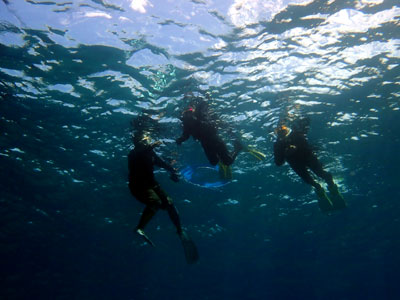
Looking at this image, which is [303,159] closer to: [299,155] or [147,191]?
[299,155]

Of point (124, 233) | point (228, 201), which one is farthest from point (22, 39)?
point (124, 233)

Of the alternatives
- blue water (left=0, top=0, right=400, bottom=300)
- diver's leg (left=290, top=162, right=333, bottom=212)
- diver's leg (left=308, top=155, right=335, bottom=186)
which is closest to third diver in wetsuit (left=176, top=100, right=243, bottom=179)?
diver's leg (left=290, top=162, right=333, bottom=212)

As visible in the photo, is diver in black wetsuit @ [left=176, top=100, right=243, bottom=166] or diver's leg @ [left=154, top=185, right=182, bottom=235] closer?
diver's leg @ [left=154, top=185, right=182, bottom=235]

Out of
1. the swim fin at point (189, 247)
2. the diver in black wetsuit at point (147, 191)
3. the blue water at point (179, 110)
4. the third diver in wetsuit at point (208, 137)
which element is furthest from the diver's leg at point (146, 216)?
the blue water at point (179, 110)

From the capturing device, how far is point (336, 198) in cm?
942

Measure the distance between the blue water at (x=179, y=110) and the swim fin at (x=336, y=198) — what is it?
4.57m

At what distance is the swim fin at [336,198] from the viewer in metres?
9.27

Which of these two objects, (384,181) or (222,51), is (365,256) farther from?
(222,51)

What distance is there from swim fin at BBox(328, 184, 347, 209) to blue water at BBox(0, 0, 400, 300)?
457cm

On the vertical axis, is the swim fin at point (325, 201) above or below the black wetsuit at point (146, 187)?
below

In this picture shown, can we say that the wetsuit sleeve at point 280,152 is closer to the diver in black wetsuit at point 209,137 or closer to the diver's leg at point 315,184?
the diver's leg at point 315,184

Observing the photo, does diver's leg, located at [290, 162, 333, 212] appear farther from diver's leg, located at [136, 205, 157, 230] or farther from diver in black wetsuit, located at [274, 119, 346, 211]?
diver's leg, located at [136, 205, 157, 230]

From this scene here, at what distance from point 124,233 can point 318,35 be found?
68.1ft

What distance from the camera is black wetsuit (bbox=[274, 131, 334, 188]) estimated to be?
28.9 ft
